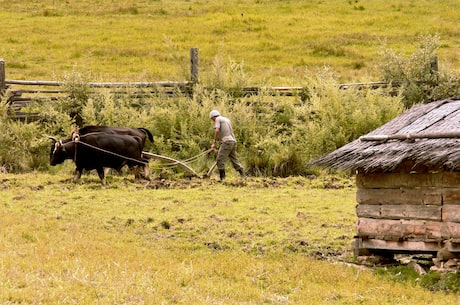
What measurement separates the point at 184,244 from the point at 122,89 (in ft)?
35.9

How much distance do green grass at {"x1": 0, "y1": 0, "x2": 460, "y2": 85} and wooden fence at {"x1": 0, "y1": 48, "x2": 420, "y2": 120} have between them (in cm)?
278

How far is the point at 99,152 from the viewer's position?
63.8 feet

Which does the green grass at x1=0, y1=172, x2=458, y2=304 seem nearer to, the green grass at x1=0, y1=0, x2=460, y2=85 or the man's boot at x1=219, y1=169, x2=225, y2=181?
the man's boot at x1=219, y1=169, x2=225, y2=181

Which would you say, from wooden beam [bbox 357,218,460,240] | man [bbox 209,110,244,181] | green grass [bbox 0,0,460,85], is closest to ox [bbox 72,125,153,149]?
man [bbox 209,110,244,181]

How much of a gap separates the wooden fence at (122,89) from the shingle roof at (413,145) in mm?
11024

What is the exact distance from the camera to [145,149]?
22.3 meters

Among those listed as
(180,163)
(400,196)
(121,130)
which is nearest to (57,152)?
(121,130)

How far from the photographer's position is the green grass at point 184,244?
33.3 ft

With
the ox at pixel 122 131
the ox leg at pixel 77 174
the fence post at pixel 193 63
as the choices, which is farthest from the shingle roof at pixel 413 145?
the fence post at pixel 193 63

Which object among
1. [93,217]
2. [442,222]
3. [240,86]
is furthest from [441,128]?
[240,86]

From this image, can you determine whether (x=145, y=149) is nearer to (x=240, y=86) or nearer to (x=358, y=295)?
(x=240, y=86)

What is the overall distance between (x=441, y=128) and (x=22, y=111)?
13648mm

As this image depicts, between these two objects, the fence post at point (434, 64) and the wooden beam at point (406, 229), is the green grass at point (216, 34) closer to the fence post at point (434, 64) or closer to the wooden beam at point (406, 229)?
the fence post at point (434, 64)

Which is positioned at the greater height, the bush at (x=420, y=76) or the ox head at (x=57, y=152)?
the bush at (x=420, y=76)
